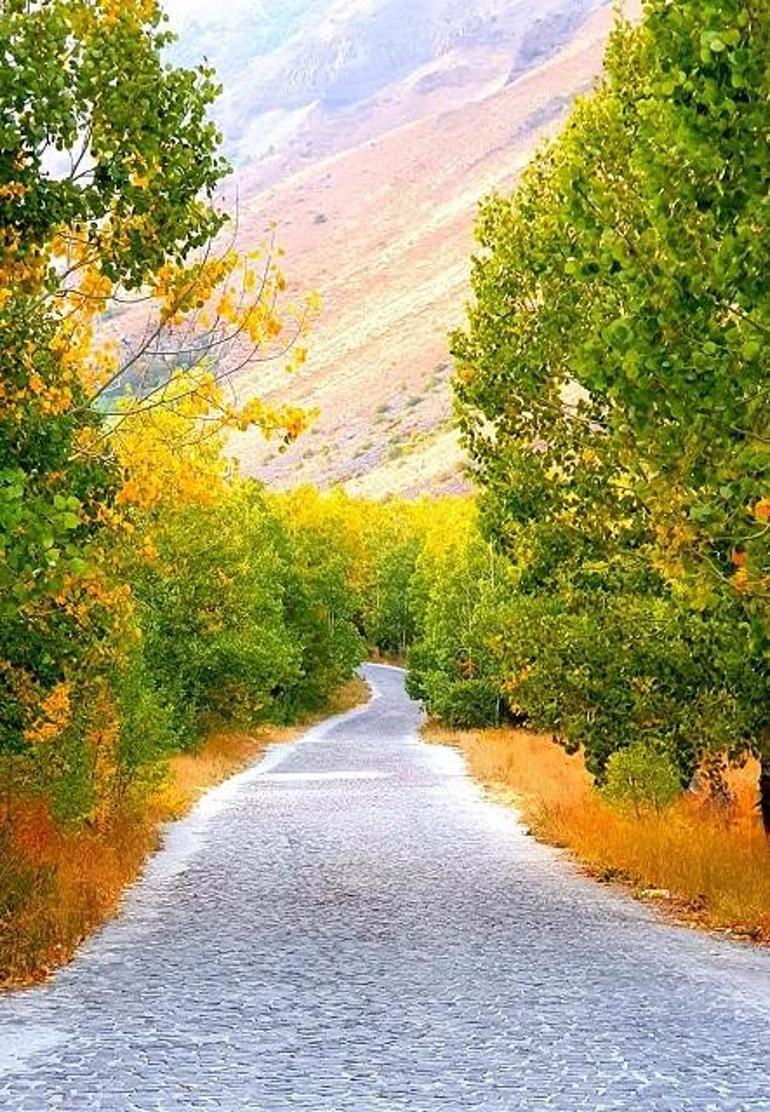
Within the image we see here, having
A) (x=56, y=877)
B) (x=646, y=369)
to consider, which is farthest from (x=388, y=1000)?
(x=646, y=369)

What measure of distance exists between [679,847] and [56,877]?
23.8 ft

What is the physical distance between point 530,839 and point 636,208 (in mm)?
10715

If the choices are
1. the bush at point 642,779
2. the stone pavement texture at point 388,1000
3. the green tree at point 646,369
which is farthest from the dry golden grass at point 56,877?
the bush at point 642,779

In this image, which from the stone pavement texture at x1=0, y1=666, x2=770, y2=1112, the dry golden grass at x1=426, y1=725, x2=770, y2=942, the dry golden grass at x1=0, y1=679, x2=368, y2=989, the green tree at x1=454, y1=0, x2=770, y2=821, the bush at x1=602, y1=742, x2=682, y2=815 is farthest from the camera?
the bush at x1=602, y1=742, x2=682, y2=815

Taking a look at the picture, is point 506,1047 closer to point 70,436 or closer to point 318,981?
point 318,981

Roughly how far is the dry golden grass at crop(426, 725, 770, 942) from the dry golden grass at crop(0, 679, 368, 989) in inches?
233

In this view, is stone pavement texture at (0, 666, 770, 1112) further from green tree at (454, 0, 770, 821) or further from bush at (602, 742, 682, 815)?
green tree at (454, 0, 770, 821)

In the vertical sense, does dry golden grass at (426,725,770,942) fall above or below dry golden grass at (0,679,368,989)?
below

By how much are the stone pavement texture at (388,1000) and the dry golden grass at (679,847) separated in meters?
0.59

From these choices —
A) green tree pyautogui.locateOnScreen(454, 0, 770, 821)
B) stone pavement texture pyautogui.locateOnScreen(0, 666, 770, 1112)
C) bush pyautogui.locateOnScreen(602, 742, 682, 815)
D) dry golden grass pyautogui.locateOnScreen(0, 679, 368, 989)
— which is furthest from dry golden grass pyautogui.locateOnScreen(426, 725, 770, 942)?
dry golden grass pyautogui.locateOnScreen(0, 679, 368, 989)

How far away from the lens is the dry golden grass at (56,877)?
11609mm

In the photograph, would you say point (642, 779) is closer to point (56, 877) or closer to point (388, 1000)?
point (56, 877)

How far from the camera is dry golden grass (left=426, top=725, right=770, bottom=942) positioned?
14.0 metres

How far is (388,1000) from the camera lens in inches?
401
